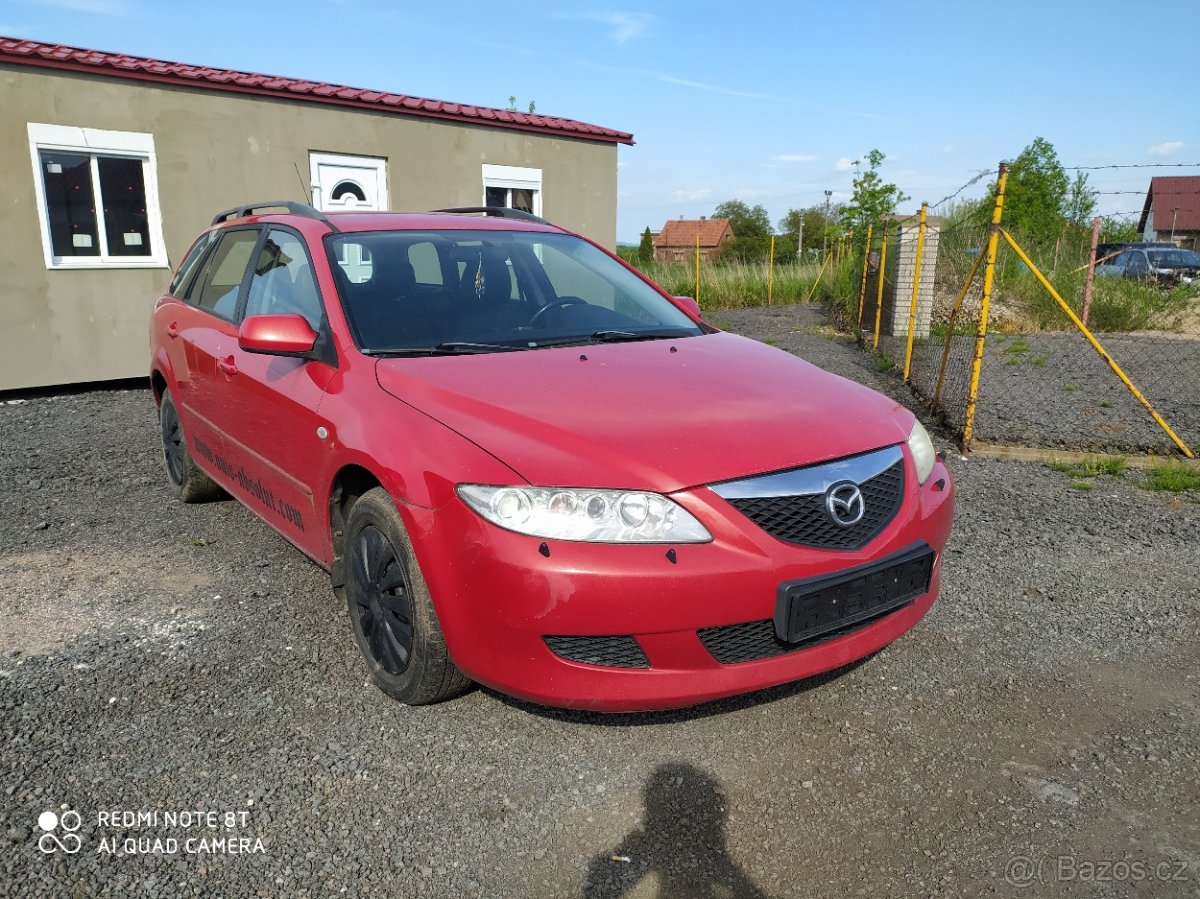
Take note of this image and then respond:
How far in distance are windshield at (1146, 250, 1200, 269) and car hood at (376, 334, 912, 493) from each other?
25.1m

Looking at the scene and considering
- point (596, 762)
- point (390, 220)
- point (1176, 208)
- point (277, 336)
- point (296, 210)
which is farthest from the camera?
point (1176, 208)

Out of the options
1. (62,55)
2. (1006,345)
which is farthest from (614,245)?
(62,55)

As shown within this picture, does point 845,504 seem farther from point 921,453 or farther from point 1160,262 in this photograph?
point 1160,262

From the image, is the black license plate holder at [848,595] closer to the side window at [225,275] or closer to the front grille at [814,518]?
the front grille at [814,518]

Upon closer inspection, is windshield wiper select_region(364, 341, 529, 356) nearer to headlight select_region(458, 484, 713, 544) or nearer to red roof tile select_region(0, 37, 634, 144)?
headlight select_region(458, 484, 713, 544)

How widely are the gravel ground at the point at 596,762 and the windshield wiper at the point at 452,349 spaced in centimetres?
120

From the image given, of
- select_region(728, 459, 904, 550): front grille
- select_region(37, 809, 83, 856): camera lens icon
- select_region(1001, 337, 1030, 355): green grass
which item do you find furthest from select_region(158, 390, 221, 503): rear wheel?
select_region(1001, 337, 1030, 355): green grass

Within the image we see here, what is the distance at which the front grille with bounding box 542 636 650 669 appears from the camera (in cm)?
236

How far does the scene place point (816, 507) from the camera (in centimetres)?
248

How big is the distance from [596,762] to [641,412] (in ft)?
3.60

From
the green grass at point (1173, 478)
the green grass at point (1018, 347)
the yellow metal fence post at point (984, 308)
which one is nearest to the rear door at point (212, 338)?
the yellow metal fence post at point (984, 308)

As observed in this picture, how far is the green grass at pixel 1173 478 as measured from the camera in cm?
545

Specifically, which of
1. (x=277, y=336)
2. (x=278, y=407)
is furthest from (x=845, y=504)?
(x=278, y=407)

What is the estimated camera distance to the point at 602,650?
2.37 meters
